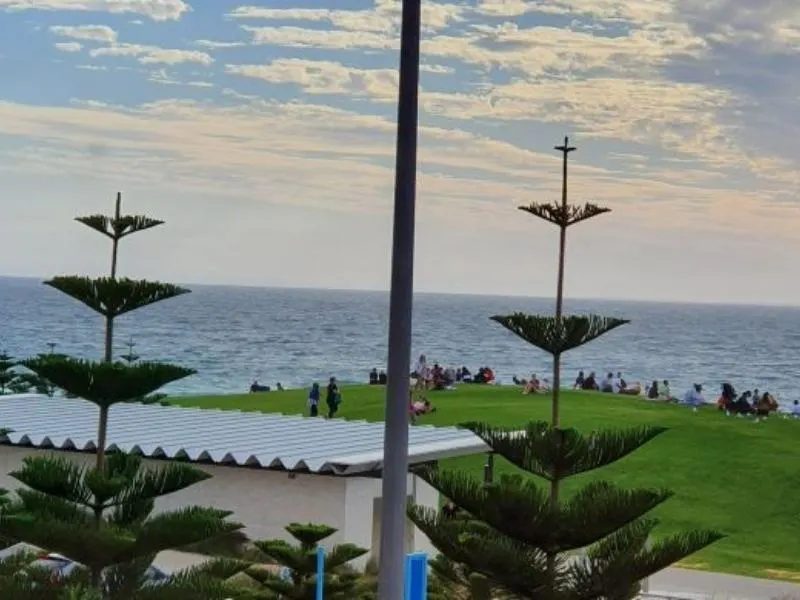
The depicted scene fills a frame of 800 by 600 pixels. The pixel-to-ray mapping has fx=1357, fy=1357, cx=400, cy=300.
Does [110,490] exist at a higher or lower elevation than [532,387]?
higher

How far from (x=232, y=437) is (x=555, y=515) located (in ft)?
A: 19.6

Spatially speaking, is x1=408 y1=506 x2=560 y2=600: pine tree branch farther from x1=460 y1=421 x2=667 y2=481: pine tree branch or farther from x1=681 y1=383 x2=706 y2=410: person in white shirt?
x1=681 y1=383 x2=706 y2=410: person in white shirt

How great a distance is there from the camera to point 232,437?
12.0 m

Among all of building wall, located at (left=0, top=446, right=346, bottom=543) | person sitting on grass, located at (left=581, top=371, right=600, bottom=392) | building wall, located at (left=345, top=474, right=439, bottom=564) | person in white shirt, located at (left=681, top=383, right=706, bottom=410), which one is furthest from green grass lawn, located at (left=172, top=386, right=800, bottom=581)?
building wall, located at (left=0, top=446, right=346, bottom=543)

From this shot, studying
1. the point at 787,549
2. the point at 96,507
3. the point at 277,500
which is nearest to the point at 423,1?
the point at 96,507

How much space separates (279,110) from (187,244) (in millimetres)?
16501

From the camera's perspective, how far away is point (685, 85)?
108ft

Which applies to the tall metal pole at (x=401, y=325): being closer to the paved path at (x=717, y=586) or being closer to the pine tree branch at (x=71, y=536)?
the pine tree branch at (x=71, y=536)

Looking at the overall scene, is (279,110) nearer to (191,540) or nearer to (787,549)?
(787,549)

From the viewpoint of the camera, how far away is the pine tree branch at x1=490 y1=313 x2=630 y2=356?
623 centimetres

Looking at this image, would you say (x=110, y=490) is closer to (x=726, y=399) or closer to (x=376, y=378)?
(x=726, y=399)

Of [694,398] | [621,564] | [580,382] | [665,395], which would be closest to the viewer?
[621,564]

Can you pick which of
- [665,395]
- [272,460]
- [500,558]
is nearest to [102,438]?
[500,558]

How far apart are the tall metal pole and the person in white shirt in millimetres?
24926
